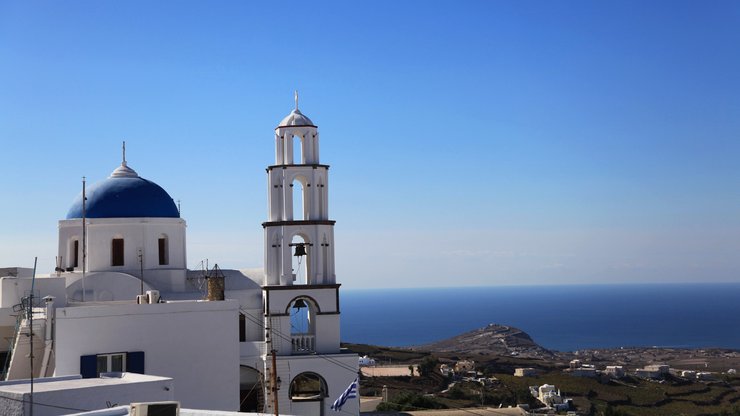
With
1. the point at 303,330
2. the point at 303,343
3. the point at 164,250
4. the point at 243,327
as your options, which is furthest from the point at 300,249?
the point at 164,250

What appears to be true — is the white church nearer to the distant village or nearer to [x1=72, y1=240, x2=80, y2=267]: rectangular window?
[x1=72, y1=240, x2=80, y2=267]: rectangular window

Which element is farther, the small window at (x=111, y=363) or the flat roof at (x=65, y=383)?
the small window at (x=111, y=363)

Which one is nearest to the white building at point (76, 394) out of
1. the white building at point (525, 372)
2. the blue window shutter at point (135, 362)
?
the blue window shutter at point (135, 362)

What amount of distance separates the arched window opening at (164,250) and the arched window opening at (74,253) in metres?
2.38

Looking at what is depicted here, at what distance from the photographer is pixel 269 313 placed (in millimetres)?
25578

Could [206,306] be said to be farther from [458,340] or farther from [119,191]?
[458,340]

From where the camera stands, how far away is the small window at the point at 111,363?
2053cm

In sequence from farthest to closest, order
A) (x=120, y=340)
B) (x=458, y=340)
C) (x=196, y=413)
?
1. (x=458, y=340)
2. (x=120, y=340)
3. (x=196, y=413)

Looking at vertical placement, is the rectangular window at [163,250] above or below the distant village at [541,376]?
above

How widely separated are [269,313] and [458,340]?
9501 centimetres

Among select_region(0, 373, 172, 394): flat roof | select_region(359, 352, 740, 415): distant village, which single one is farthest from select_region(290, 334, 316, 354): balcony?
select_region(359, 352, 740, 415): distant village

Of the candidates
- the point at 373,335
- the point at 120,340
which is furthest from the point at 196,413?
the point at 373,335

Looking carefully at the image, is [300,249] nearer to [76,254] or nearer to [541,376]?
[76,254]

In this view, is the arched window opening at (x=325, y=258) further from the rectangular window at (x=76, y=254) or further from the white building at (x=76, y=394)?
the white building at (x=76, y=394)
